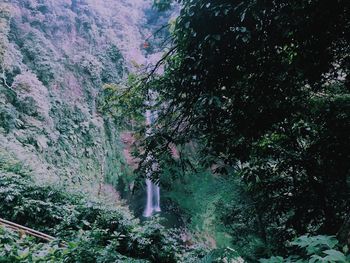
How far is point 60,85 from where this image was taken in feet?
52.0

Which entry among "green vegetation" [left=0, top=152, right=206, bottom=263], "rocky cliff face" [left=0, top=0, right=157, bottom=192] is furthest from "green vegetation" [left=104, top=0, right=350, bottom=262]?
"rocky cliff face" [left=0, top=0, right=157, bottom=192]

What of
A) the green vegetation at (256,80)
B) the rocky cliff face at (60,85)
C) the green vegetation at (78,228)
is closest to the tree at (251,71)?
the green vegetation at (256,80)

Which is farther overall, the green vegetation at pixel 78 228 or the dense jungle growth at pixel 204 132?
the green vegetation at pixel 78 228

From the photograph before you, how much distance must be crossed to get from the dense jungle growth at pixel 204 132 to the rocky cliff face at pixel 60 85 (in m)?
0.08

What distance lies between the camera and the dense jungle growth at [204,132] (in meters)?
2.62

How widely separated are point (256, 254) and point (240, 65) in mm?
6729

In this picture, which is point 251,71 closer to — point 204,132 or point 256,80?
point 256,80

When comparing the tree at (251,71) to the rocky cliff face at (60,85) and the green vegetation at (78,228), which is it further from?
the rocky cliff face at (60,85)

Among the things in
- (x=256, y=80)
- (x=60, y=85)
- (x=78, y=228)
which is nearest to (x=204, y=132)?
(x=256, y=80)

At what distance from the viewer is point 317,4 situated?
251 centimetres

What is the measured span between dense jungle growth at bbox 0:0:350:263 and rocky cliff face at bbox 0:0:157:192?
8cm

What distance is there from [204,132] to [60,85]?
14555 mm

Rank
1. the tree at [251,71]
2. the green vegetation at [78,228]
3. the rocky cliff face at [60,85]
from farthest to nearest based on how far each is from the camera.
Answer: the rocky cliff face at [60,85] < the green vegetation at [78,228] < the tree at [251,71]

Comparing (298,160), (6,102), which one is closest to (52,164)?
(6,102)
